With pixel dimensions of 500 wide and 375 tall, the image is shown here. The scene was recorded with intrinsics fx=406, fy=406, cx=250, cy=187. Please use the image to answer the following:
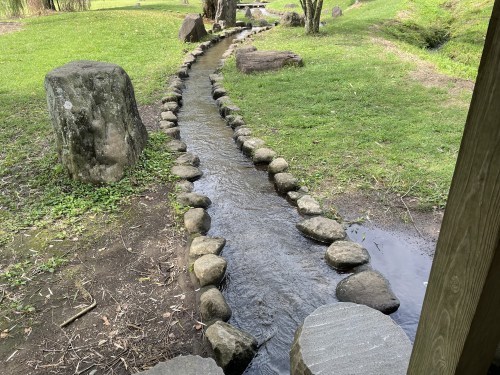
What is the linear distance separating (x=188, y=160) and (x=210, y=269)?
2.46 meters

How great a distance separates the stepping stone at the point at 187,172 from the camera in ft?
17.6

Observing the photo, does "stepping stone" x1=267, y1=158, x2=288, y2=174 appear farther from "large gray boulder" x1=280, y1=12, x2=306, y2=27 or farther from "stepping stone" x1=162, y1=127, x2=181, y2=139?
"large gray boulder" x1=280, y1=12, x2=306, y2=27

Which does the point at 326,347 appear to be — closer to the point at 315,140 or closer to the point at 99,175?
the point at 99,175

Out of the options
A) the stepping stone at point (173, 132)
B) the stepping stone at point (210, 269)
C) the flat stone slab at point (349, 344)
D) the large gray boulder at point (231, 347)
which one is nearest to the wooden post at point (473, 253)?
the flat stone slab at point (349, 344)

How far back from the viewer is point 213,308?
3266 millimetres

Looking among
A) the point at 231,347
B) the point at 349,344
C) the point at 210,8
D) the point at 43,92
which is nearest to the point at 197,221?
the point at 231,347

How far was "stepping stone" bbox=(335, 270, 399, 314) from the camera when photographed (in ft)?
11.0

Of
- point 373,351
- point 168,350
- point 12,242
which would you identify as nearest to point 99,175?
point 12,242

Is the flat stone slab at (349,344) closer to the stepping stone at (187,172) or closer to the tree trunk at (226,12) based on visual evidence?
the stepping stone at (187,172)

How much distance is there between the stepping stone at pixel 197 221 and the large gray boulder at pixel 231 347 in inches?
55.7

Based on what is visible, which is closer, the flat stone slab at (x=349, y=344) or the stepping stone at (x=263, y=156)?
the flat stone slab at (x=349, y=344)

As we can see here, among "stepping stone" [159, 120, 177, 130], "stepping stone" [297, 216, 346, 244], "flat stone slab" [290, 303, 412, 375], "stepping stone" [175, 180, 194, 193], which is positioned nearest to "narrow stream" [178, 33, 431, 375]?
"stepping stone" [297, 216, 346, 244]

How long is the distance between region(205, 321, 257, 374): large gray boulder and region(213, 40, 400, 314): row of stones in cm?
98

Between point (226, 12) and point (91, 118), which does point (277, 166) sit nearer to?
point (91, 118)
